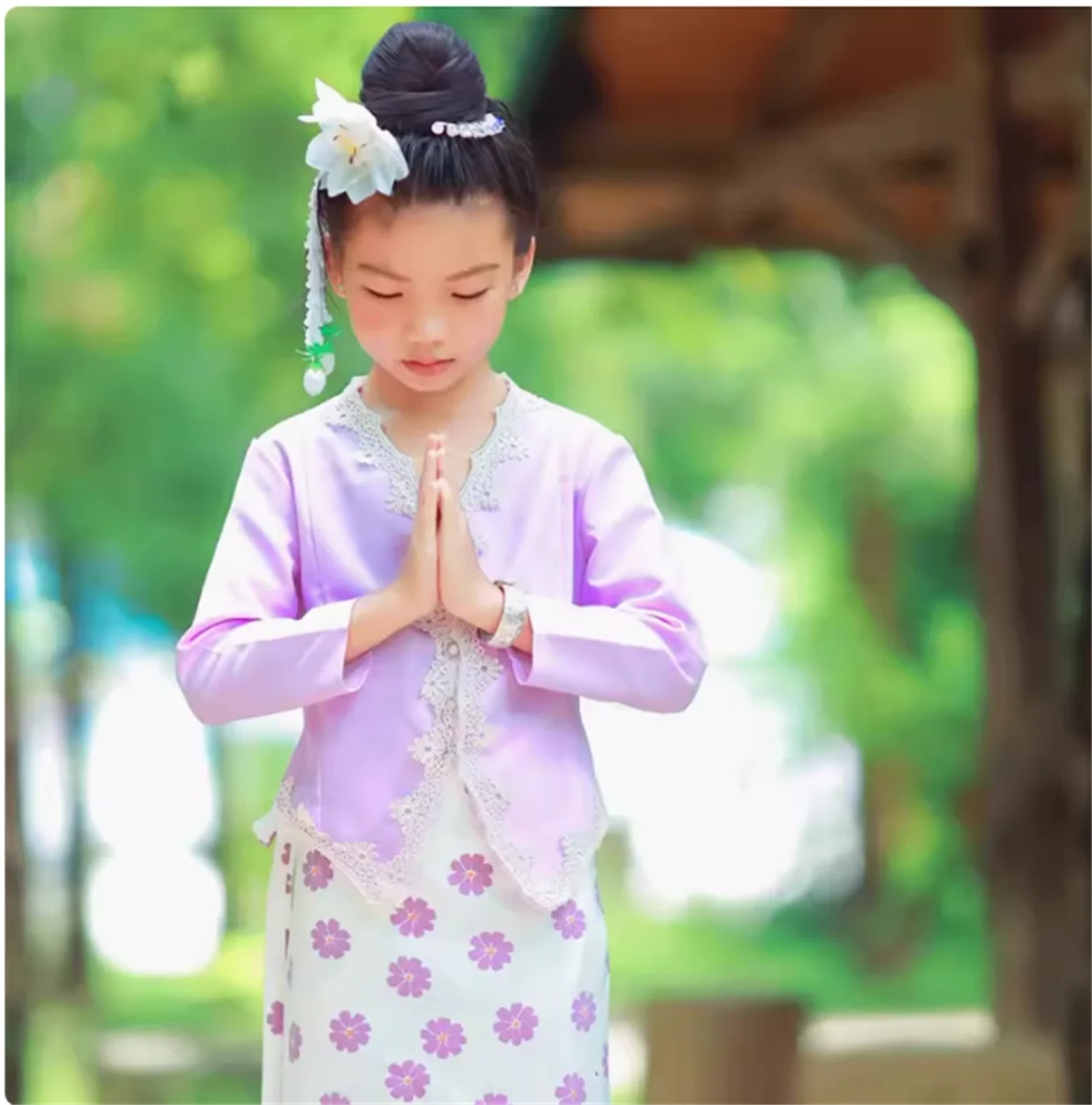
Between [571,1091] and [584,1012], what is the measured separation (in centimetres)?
7

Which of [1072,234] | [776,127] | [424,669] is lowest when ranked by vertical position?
[424,669]

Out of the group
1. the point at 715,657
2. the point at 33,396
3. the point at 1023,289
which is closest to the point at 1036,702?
the point at 1023,289

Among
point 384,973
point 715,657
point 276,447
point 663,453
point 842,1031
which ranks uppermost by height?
point 663,453

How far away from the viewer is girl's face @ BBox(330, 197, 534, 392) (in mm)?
1624

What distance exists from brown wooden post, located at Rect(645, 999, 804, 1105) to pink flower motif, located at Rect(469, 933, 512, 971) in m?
1.54

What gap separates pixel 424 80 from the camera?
1.65m

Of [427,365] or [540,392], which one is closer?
[427,365]

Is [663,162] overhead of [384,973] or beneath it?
overhead

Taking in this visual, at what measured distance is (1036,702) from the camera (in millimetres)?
5582

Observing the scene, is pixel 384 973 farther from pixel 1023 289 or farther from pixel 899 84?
pixel 899 84

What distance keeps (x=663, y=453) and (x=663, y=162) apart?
3.41 meters

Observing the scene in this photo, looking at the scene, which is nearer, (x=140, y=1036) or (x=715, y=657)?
(x=140, y=1036)

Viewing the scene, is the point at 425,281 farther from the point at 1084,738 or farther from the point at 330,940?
the point at 1084,738

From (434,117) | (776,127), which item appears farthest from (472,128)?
(776,127)
